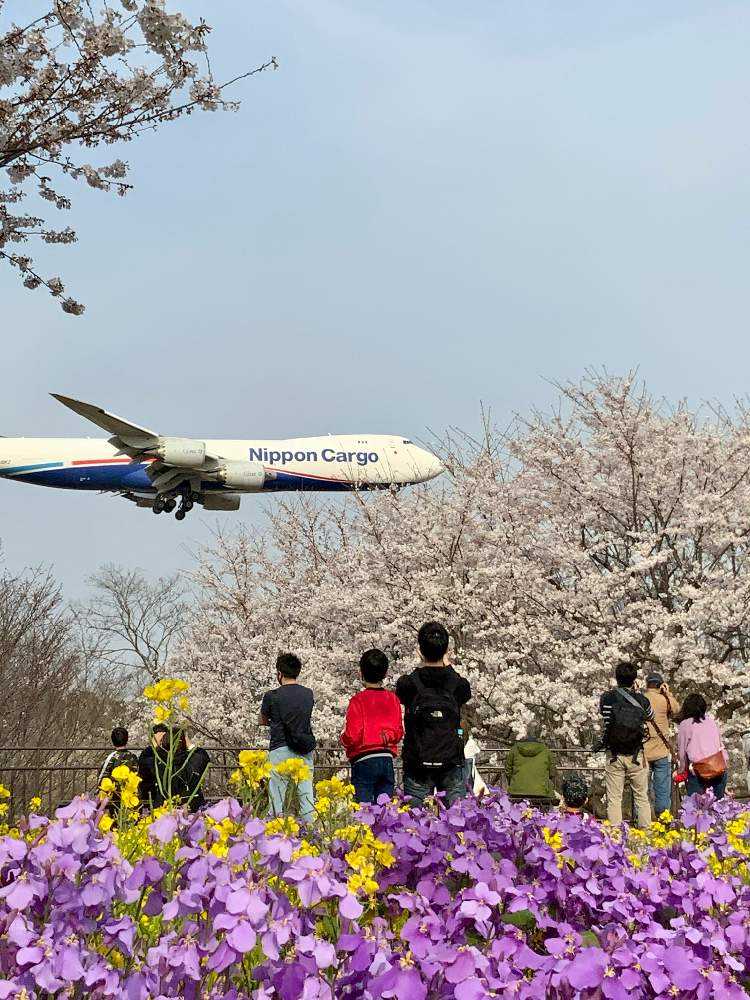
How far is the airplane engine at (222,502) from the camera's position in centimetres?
4253

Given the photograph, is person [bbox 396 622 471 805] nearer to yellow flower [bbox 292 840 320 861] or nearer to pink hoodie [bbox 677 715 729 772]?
pink hoodie [bbox 677 715 729 772]

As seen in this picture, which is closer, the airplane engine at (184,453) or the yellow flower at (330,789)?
the yellow flower at (330,789)

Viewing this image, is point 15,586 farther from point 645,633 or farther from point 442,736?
point 442,736

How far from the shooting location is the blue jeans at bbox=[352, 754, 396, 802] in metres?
8.21

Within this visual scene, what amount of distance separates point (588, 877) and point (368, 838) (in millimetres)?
1067

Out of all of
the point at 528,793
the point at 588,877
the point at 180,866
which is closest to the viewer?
the point at 180,866

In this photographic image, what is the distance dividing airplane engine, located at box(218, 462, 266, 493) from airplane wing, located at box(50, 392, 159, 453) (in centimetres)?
328

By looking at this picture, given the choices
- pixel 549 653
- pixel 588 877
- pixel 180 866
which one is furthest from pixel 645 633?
pixel 180 866

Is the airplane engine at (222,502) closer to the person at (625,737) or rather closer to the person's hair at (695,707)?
the person at (625,737)

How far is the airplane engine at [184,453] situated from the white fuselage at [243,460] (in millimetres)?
1605

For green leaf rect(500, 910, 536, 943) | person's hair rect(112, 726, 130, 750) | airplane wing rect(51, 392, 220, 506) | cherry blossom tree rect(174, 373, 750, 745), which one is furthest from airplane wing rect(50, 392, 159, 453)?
green leaf rect(500, 910, 536, 943)

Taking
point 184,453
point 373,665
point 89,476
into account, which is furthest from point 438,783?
point 89,476

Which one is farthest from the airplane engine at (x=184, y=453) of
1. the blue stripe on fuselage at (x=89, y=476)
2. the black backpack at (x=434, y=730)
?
the black backpack at (x=434, y=730)

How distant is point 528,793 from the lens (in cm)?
1114
